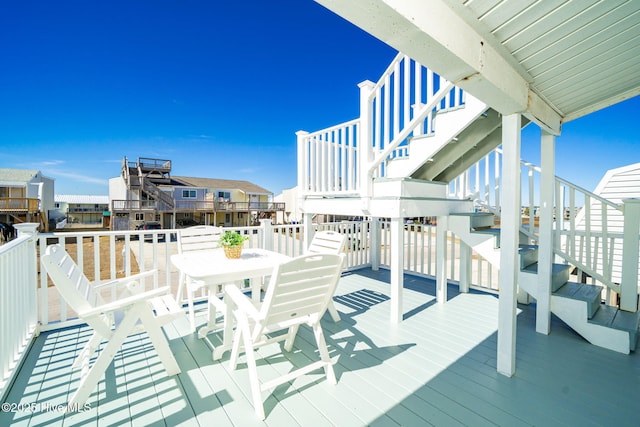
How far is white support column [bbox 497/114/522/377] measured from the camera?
208 cm

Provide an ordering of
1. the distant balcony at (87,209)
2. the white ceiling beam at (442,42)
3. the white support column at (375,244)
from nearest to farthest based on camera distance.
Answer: the white ceiling beam at (442,42)
the white support column at (375,244)
the distant balcony at (87,209)

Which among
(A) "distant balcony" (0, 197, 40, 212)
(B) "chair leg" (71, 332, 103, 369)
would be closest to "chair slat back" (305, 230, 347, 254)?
(B) "chair leg" (71, 332, 103, 369)

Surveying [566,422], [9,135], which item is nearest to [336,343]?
[566,422]

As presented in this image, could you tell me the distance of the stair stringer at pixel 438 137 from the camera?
2.76 m

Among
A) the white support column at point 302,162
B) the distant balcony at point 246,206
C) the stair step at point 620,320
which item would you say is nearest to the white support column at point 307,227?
the white support column at point 302,162

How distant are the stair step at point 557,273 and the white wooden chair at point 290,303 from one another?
2547 mm

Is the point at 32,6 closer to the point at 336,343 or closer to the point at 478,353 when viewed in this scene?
the point at 336,343

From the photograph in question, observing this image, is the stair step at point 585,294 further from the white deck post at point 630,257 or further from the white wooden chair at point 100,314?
the white wooden chair at point 100,314

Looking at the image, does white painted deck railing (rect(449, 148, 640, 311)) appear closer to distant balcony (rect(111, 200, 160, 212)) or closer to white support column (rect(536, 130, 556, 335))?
white support column (rect(536, 130, 556, 335))

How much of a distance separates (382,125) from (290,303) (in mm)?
2498

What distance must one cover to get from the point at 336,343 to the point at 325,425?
40.7 inches

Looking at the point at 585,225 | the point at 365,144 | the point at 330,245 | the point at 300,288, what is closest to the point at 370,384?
the point at 300,288

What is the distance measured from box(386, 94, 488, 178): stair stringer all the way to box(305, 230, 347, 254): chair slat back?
1.12m

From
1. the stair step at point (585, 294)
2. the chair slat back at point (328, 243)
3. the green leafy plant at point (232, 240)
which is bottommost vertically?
the stair step at point (585, 294)
